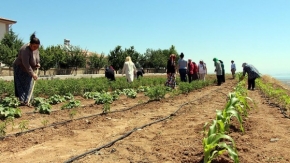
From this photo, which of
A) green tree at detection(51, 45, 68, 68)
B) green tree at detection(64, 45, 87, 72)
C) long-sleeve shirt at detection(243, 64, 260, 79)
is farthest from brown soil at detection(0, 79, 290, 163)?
green tree at detection(64, 45, 87, 72)

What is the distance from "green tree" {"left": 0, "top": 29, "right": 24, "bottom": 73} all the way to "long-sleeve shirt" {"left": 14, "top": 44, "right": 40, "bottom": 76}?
2585 cm

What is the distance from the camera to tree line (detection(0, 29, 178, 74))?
3154 cm

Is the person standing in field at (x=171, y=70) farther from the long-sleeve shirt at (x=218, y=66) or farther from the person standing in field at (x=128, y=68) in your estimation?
the long-sleeve shirt at (x=218, y=66)

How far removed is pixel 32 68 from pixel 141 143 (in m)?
4.54

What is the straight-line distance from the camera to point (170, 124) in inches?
219

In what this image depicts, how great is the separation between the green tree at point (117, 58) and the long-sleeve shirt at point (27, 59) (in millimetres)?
44435

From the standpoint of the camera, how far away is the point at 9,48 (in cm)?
3177

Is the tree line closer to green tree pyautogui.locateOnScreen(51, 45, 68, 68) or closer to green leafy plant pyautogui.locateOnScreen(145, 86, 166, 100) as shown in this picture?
green tree pyautogui.locateOnScreen(51, 45, 68, 68)

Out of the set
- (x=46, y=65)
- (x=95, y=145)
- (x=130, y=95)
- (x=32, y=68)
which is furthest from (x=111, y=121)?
(x=46, y=65)

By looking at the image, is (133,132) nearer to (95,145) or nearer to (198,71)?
(95,145)

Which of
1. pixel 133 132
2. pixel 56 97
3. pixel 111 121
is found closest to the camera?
pixel 133 132

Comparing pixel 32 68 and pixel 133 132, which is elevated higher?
pixel 32 68

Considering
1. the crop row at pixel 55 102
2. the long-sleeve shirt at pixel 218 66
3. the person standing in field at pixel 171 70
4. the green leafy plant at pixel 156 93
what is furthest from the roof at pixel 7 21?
the green leafy plant at pixel 156 93

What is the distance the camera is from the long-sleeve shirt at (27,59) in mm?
7156
